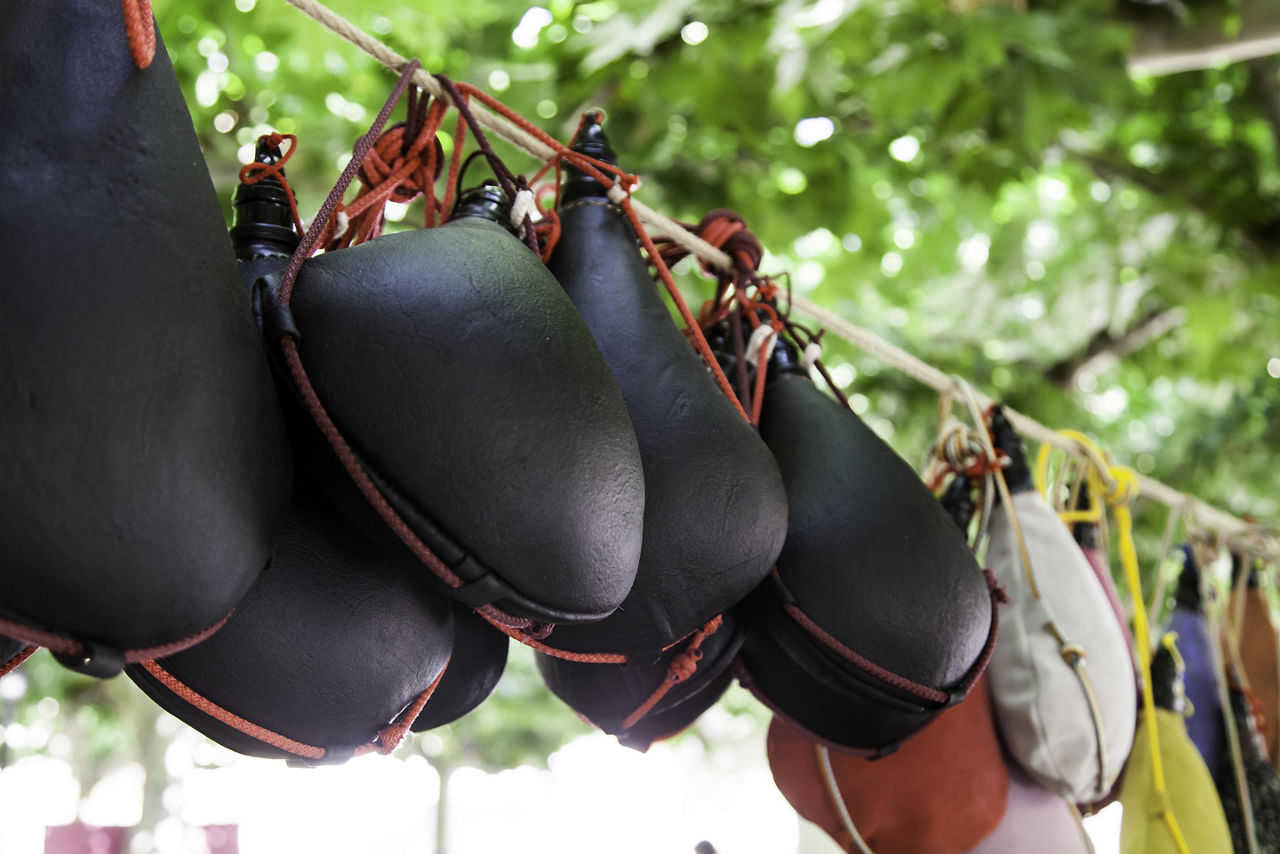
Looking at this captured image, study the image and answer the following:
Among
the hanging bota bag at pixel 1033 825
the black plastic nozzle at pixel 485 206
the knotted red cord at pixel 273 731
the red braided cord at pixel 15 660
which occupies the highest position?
the black plastic nozzle at pixel 485 206

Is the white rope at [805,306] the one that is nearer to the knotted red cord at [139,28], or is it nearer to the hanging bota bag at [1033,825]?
the knotted red cord at [139,28]

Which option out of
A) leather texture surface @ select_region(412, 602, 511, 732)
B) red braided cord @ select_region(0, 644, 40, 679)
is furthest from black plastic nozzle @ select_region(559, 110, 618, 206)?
red braided cord @ select_region(0, 644, 40, 679)

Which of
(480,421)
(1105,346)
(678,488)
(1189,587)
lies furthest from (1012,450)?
(1105,346)

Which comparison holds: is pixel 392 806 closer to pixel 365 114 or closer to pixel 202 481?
pixel 365 114

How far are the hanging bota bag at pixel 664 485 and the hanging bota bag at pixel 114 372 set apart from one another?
8.3 inches

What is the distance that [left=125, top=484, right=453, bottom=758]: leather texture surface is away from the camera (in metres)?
0.54

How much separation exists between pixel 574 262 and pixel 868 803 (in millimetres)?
509

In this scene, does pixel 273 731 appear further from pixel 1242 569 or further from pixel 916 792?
pixel 1242 569


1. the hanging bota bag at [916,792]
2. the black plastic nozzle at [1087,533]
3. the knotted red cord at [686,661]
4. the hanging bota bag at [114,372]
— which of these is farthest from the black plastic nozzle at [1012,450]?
the hanging bota bag at [114,372]

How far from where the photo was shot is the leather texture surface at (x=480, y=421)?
1.59 feet

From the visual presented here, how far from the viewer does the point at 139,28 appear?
47 cm

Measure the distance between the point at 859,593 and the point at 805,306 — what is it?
34cm

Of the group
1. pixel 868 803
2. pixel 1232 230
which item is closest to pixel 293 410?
pixel 868 803

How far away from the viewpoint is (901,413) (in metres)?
2.59
